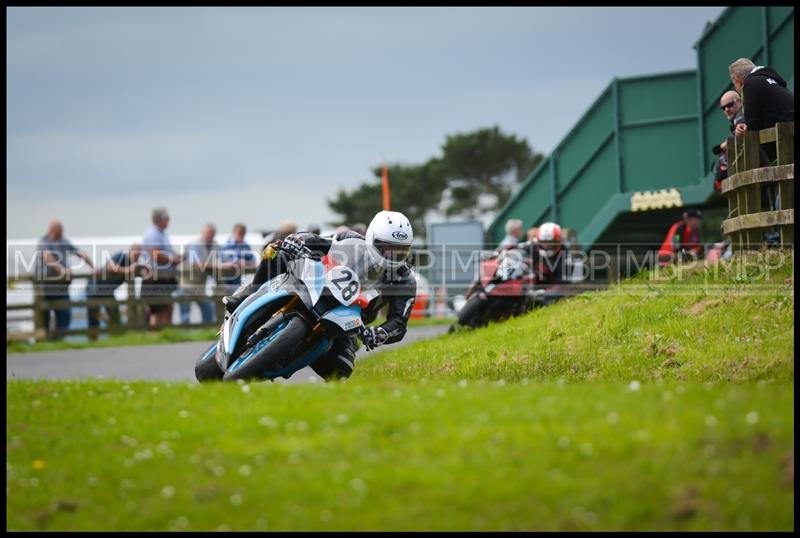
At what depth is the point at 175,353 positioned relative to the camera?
21.0 m

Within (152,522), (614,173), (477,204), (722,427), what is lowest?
(152,522)

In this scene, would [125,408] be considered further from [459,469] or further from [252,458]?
[459,469]

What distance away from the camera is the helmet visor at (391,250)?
10.9 metres

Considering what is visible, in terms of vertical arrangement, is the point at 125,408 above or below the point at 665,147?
below

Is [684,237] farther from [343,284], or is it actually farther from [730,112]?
[343,284]

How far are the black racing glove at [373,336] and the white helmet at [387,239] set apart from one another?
61 cm

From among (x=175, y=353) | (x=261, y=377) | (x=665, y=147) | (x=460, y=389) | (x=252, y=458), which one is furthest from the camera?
(x=665, y=147)

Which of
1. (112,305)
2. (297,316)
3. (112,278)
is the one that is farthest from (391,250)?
(112,305)

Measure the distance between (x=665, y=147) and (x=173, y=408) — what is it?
1737cm

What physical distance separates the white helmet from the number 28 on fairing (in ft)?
1.21

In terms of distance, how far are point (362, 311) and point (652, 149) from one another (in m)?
14.3

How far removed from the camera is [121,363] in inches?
770

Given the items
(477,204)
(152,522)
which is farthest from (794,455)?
(477,204)

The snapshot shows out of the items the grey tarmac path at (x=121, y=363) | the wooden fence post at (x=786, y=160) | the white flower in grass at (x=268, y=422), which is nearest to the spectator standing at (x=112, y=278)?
the grey tarmac path at (x=121, y=363)
